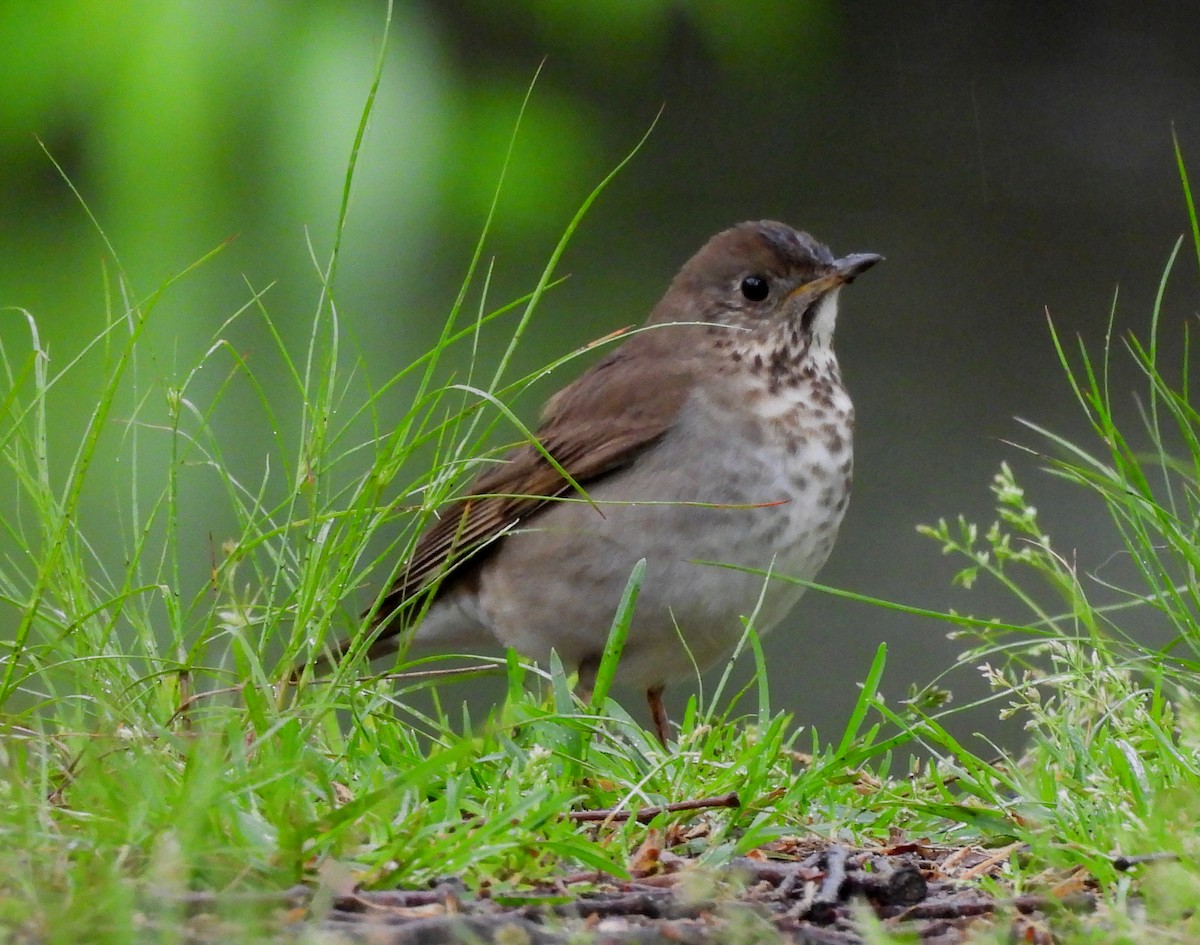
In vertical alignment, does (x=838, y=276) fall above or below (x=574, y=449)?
above

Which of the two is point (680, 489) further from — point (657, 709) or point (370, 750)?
point (370, 750)

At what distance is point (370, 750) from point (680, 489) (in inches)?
46.5

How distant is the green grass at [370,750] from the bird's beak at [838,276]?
3.56ft

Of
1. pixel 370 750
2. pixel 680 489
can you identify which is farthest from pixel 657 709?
pixel 370 750

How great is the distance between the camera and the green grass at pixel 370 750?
1.78 meters

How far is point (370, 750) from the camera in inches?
95.1

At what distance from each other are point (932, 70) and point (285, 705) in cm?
340

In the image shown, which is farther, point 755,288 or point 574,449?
point 755,288

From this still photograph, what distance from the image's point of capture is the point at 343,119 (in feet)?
7.43

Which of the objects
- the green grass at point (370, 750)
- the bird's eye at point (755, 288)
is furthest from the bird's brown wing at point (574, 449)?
the green grass at point (370, 750)

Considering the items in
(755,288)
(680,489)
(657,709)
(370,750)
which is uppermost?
(755,288)

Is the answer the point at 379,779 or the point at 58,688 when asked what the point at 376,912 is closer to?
the point at 379,779

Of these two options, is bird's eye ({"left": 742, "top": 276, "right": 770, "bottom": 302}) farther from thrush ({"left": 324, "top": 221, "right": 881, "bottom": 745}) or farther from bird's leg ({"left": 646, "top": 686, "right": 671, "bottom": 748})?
bird's leg ({"left": 646, "top": 686, "right": 671, "bottom": 748})

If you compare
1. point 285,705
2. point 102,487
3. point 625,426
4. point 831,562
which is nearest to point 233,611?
point 285,705
